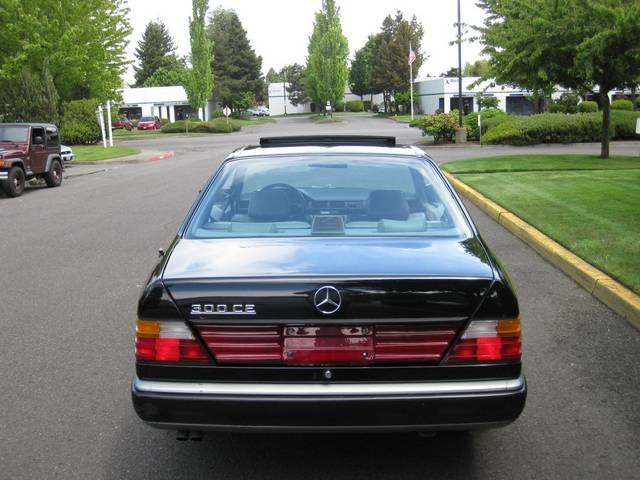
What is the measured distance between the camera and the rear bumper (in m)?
3.01

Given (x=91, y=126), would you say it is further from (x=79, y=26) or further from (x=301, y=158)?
(x=301, y=158)

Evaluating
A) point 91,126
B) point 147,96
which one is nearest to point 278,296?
point 91,126

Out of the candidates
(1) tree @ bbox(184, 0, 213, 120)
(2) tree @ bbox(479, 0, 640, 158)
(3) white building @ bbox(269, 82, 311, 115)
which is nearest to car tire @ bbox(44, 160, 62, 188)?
(2) tree @ bbox(479, 0, 640, 158)

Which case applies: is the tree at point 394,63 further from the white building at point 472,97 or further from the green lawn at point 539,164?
the green lawn at point 539,164

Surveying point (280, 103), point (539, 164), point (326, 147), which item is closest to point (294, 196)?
point (326, 147)

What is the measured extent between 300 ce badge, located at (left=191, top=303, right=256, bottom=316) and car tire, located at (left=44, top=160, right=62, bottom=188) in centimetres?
1816

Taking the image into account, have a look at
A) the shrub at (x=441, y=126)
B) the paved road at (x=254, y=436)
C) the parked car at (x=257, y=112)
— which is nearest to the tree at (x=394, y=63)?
the parked car at (x=257, y=112)

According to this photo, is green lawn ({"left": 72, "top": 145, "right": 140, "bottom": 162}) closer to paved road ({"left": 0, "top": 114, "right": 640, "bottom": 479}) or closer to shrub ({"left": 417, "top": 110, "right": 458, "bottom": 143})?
shrub ({"left": 417, "top": 110, "right": 458, "bottom": 143})

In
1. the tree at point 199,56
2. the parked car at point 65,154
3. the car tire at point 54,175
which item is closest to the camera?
the car tire at point 54,175

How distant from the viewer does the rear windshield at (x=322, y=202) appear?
156 inches

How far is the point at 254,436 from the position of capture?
13.0ft

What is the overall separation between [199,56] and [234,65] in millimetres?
32091

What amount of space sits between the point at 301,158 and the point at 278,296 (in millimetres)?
1678

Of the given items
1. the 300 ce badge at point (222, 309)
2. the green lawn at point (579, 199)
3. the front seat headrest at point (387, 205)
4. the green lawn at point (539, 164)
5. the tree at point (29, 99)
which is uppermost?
the tree at point (29, 99)
